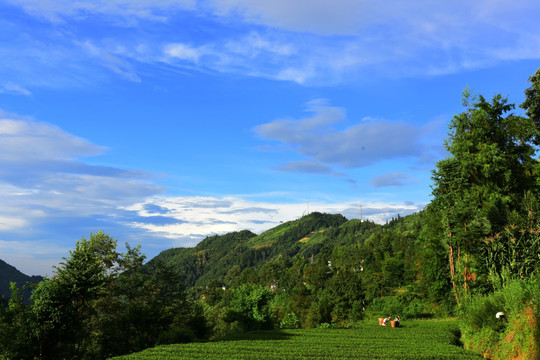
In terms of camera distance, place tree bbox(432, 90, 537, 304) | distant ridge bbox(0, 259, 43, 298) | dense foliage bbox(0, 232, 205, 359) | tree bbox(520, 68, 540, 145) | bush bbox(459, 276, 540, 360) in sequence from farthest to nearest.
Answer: distant ridge bbox(0, 259, 43, 298) → tree bbox(520, 68, 540, 145) → tree bbox(432, 90, 537, 304) → dense foliage bbox(0, 232, 205, 359) → bush bbox(459, 276, 540, 360)

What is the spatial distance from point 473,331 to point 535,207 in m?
15.6

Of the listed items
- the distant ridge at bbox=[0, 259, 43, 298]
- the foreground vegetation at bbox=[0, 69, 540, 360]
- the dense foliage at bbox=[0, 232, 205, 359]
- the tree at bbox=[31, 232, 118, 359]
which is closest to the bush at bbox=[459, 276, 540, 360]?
the foreground vegetation at bbox=[0, 69, 540, 360]

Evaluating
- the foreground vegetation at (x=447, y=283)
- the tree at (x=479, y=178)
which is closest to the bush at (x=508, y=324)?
the foreground vegetation at (x=447, y=283)

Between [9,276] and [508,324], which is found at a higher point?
[508,324]

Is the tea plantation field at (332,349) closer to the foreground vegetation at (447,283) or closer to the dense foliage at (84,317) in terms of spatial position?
the foreground vegetation at (447,283)

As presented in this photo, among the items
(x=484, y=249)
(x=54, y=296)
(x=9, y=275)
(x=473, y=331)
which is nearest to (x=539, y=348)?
(x=473, y=331)

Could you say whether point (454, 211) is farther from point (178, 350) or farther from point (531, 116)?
point (178, 350)

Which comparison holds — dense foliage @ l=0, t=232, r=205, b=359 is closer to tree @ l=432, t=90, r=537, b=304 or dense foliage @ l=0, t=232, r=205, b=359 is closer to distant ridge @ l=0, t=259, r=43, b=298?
tree @ l=432, t=90, r=537, b=304

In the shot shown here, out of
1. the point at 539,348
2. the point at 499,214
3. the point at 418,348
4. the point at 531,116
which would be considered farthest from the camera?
the point at 531,116

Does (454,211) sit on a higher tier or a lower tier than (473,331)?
higher

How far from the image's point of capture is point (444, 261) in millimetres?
48531

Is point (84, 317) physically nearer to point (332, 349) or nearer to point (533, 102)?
point (332, 349)

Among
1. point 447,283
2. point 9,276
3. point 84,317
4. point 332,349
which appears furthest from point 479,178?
point 9,276

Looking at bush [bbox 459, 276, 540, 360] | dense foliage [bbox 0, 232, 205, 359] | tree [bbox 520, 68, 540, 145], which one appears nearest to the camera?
bush [bbox 459, 276, 540, 360]
